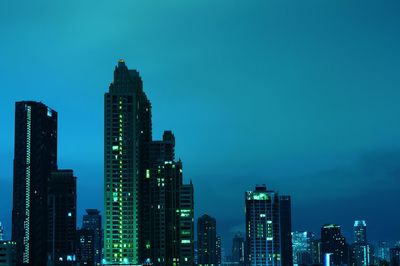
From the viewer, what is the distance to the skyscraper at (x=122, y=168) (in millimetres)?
160375

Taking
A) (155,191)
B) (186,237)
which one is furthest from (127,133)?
(186,237)

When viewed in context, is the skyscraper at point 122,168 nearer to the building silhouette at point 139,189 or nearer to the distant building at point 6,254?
the building silhouette at point 139,189

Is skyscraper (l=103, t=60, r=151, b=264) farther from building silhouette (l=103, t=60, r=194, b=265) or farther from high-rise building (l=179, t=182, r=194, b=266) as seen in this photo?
high-rise building (l=179, t=182, r=194, b=266)

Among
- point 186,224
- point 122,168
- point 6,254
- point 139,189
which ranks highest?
point 122,168

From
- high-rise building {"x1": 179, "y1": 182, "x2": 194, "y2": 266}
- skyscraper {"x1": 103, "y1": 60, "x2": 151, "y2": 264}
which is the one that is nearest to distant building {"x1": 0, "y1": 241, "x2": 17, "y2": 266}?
skyscraper {"x1": 103, "y1": 60, "x2": 151, "y2": 264}

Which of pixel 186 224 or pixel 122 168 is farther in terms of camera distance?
pixel 186 224

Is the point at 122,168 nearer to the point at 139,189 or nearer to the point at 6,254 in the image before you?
the point at 139,189

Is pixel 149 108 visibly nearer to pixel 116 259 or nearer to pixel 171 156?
pixel 171 156

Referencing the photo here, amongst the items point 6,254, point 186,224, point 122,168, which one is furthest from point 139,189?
point 6,254

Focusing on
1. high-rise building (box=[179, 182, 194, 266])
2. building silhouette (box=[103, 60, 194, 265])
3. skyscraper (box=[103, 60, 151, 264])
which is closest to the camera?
skyscraper (box=[103, 60, 151, 264])

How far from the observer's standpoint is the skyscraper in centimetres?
16038

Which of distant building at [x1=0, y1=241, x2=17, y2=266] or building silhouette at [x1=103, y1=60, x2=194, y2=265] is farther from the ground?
building silhouette at [x1=103, y1=60, x2=194, y2=265]

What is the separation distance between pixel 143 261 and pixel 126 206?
1284 cm

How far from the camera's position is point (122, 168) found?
162 m
